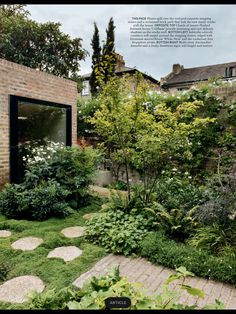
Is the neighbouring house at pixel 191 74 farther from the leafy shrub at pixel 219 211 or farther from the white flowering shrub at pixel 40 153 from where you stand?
the leafy shrub at pixel 219 211

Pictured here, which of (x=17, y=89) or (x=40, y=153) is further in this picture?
(x=40, y=153)

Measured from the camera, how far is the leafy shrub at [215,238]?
3289mm

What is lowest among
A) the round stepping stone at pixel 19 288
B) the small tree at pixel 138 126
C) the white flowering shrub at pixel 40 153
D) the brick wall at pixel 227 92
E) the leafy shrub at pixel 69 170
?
the round stepping stone at pixel 19 288

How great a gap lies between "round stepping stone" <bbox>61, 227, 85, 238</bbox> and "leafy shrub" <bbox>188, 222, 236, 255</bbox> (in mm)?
1661

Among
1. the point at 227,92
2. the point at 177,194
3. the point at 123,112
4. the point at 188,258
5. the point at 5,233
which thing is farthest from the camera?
the point at 227,92

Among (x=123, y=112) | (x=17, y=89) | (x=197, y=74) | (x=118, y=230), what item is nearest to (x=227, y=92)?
(x=123, y=112)

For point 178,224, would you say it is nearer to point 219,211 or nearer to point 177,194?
point 219,211

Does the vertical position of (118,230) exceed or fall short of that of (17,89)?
it falls short

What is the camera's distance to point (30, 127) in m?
6.06

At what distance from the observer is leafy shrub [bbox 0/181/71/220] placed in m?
4.70

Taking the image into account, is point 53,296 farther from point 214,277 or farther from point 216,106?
point 216,106

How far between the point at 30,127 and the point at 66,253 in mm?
3573

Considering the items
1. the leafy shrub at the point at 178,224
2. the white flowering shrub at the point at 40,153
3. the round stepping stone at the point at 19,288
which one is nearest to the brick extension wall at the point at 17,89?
the white flowering shrub at the point at 40,153

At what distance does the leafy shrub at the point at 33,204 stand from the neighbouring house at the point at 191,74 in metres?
19.3
